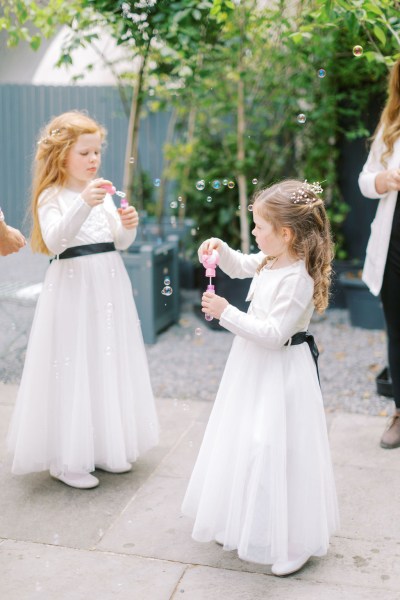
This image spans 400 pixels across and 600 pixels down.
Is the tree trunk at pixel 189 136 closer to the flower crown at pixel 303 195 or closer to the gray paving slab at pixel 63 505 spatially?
the gray paving slab at pixel 63 505

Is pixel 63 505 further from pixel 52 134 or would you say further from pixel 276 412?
pixel 52 134

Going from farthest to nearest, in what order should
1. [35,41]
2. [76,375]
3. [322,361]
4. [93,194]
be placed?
1. [322,361]
2. [35,41]
3. [76,375]
4. [93,194]

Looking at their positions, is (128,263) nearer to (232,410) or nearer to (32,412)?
(32,412)

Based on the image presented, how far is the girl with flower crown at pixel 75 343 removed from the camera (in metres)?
3.20

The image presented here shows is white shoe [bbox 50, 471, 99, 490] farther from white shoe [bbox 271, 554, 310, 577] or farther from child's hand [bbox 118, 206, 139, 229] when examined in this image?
child's hand [bbox 118, 206, 139, 229]

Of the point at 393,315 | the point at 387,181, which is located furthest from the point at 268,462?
the point at 387,181

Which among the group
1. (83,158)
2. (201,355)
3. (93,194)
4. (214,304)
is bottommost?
(201,355)

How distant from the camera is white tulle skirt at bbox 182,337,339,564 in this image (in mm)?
2473

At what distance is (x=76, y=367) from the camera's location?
3193 millimetres

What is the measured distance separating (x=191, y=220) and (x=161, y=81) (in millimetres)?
1772

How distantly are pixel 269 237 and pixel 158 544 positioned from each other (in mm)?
1197

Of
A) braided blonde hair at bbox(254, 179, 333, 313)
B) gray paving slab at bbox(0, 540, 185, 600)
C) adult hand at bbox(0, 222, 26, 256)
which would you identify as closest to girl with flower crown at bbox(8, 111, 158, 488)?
adult hand at bbox(0, 222, 26, 256)

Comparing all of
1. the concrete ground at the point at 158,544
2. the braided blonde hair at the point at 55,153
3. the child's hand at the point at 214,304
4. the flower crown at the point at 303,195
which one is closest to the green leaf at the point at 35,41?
the braided blonde hair at the point at 55,153

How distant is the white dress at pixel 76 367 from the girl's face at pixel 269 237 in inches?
36.6
